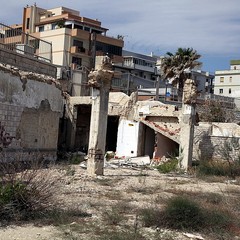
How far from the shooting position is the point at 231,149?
23.8 meters

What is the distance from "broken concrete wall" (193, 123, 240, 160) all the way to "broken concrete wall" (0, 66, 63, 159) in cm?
928

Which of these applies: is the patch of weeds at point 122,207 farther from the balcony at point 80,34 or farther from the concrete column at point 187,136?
the balcony at point 80,34

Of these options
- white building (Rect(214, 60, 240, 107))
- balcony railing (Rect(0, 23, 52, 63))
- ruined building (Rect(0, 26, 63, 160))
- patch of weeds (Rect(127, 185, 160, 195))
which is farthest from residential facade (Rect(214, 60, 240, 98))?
patch of weeds (Rect(127, 185, 160, 195))

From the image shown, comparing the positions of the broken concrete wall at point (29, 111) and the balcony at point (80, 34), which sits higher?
the balcony at point (80, 34)

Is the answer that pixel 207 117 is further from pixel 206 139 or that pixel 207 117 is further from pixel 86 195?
pixel 86 195

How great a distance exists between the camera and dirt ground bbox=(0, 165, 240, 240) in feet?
25.0

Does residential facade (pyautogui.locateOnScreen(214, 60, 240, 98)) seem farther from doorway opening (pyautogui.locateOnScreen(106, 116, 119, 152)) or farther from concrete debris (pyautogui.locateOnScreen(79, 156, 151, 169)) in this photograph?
concrete debris (pyautogui.locateOnScreen(79, 156, 151, 169))

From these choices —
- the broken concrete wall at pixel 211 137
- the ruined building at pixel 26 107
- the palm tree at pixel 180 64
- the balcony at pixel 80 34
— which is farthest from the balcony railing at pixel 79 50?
the ruined building at pixel 26 107

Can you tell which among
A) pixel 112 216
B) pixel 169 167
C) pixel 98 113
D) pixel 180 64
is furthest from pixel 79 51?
pixel 112 216

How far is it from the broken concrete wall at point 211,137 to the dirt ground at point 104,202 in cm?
681

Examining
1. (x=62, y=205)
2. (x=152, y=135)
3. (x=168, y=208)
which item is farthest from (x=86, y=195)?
(x=152, y=135)

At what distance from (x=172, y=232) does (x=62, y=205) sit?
2650 mm

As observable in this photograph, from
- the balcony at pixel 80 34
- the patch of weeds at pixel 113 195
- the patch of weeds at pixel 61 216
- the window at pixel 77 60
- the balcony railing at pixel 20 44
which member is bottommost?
the patch of weeds at pixel 113 195

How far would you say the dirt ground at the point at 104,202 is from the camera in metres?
7.62
